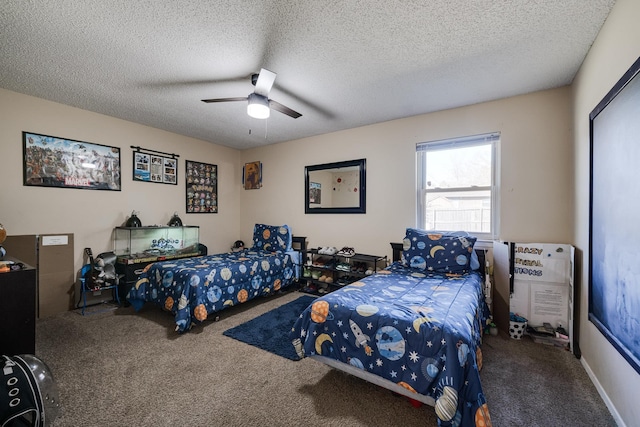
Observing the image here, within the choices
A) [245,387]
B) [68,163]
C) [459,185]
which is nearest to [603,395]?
[459,185]

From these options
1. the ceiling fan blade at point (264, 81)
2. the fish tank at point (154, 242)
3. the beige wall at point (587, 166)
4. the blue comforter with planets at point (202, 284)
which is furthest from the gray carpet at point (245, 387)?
the ceiling fan blade at point (264, 81)

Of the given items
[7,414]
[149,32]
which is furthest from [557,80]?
[7,414]

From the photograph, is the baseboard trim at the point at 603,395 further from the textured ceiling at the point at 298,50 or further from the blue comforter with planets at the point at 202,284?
the blue comforter with planets at the point at 202,284

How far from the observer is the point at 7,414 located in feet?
4.08

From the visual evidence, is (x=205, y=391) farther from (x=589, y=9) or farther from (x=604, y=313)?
(x=589, y=9)

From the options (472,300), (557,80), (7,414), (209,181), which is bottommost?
(7,414)

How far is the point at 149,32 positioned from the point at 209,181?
3112 millimetres

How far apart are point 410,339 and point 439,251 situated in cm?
157

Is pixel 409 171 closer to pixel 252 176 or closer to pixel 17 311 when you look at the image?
pixel 252 176

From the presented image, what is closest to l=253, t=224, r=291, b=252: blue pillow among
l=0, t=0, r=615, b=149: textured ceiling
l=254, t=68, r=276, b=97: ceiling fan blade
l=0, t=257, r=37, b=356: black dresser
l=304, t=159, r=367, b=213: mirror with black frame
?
l=304, t=159, r=367, b=213: mirror with black frame

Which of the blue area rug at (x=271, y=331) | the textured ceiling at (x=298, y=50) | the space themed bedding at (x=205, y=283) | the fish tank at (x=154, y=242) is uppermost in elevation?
the textured ceiling at (x=298, y=50)

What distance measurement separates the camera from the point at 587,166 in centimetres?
220

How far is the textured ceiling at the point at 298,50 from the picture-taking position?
5.72 ft

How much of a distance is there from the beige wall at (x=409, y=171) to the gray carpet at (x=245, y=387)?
139cm
